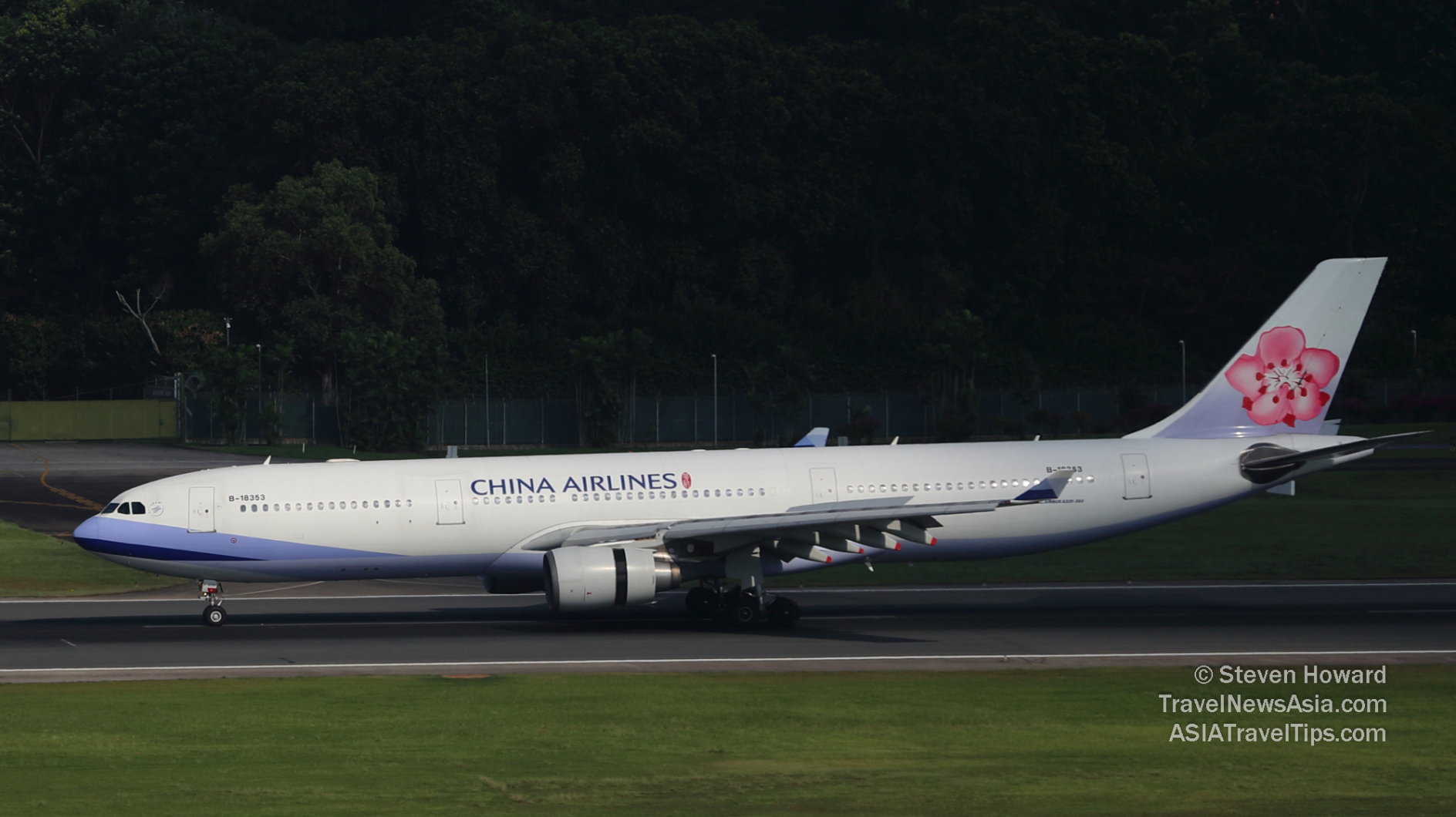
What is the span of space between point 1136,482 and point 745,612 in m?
9.71

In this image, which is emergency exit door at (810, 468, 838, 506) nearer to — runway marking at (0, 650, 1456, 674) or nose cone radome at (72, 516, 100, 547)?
runway marking at (0, 650, 1456, 674)

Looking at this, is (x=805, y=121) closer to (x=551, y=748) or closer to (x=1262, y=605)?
(x=1262, y=605)

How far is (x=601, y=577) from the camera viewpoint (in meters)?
30.8

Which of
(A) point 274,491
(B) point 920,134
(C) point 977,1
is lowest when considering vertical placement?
(A) point 274,491

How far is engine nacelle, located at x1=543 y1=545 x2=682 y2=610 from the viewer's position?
3061 cm

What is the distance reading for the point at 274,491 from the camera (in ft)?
109

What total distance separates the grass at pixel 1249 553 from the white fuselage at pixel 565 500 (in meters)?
4.19

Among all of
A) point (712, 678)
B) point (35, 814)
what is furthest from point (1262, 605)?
point (35, 814)

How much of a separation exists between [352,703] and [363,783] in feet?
18.7

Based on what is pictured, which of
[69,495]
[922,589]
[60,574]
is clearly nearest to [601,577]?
[922,589]

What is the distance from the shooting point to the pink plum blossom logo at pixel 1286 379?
37.2 meters

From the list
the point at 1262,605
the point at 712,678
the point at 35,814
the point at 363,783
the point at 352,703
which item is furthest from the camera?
the point at 1262,605

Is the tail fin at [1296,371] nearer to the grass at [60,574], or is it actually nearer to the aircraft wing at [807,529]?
the aircraft wing at [807,529]

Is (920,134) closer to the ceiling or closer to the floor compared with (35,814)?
closer to the ceiling
